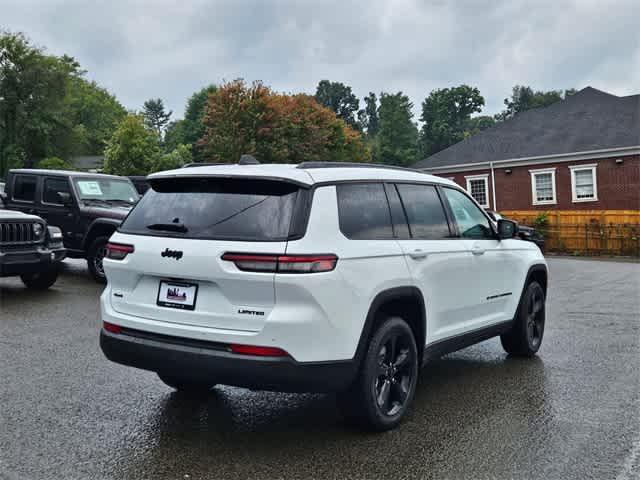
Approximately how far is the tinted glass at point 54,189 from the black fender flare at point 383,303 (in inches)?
359

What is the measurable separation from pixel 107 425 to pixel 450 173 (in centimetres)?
3447

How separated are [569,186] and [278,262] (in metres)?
31.5

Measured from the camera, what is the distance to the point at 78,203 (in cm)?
1185

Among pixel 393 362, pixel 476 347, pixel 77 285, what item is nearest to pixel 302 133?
pixel 77 285

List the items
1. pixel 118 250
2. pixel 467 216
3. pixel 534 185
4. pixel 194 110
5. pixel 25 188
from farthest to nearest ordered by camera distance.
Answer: pixel 194 110
pixel 534 185
pixel 25 188
pixel 467 216
pixel 118 250

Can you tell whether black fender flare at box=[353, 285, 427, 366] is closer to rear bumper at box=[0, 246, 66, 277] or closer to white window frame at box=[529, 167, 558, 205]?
rear bumper at box=[0, 246, 66, 277]

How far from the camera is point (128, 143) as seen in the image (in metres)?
47.5

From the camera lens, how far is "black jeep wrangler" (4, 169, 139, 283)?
37.4 feet

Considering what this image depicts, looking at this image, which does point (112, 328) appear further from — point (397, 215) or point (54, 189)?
point (54, 189)

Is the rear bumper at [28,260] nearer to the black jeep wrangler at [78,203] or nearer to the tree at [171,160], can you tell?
the black jeep wrangler at [78,203]

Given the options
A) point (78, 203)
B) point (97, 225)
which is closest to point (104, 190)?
point (78, 203)

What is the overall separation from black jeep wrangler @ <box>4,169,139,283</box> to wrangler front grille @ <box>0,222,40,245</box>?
49.9 inches

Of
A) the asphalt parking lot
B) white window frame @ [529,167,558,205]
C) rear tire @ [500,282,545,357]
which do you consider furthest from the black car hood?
white window frame @ [529,167,558,205]

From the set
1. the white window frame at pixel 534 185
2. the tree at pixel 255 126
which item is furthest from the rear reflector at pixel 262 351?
the tree at pixel 255 126
